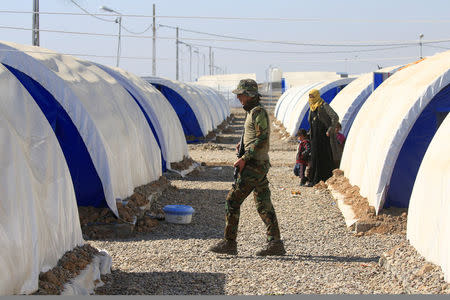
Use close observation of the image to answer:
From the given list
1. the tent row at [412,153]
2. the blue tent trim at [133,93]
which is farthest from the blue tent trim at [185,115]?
the tent row at [412,153]

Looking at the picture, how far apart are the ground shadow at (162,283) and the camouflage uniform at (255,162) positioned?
2.84ft

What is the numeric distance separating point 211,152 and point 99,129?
11.2 m

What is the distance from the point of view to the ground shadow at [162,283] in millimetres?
5840

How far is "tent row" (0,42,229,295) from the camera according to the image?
5.07 meters

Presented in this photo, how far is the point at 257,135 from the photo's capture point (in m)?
6.89

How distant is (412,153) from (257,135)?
10.8ft

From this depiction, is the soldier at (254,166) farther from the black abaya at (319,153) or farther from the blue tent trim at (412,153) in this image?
the black abaya at (319,153)

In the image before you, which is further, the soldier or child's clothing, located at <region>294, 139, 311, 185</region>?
child's clothing, located at <region>294, 139, 311, 185</region>

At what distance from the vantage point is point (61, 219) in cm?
606

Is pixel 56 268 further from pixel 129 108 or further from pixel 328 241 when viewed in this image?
pixel 129 108

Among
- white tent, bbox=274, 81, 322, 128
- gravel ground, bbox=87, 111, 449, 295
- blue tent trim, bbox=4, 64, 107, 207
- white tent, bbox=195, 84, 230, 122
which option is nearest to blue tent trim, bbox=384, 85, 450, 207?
gravel ground, bbox=87, 111, 449, 295

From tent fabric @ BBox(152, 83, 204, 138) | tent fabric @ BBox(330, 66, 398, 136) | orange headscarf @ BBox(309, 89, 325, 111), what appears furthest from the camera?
tent fabric @ BBox(152, 83, 204, 138)

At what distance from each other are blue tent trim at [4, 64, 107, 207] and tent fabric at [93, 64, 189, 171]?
5.09 meters

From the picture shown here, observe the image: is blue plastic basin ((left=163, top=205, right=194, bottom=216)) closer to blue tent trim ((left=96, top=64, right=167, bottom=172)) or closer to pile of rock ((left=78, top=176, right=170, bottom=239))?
pile of rock ((left=78, top=176, right=170, bottom=239))
